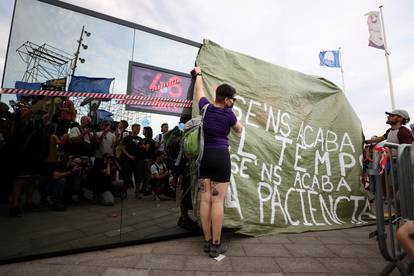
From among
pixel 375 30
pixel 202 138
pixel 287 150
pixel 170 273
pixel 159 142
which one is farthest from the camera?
pixel 375 30

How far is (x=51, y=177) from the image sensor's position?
2461 mm

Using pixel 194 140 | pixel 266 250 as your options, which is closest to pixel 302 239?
pixel 266 250

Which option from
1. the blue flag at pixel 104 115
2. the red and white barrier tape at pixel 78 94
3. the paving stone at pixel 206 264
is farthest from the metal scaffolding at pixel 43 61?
the paving stone at pixel 206 264

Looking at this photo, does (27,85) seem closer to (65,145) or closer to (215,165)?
(65,145)

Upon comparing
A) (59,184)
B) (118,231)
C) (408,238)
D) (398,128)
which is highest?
(398,128)

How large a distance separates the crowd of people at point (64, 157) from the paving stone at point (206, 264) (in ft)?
2.58

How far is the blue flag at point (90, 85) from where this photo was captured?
8.28ft

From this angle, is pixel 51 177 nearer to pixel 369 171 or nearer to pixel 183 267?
pixel 183 267

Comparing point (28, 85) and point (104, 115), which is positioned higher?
point (28, 85)

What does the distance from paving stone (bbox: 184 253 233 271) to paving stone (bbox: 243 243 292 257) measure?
0.32 m

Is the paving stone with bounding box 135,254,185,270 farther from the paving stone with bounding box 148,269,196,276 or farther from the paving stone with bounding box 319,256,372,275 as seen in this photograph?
the paving stone with bounding box 319,256,372,275

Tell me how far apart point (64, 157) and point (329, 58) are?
57.0ft

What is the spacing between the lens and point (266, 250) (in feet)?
8.61

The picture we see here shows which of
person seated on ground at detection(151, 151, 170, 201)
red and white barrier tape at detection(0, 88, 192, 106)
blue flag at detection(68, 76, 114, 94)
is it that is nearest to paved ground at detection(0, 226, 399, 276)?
person seated on ground at detection(151, 151, 170, 201)
